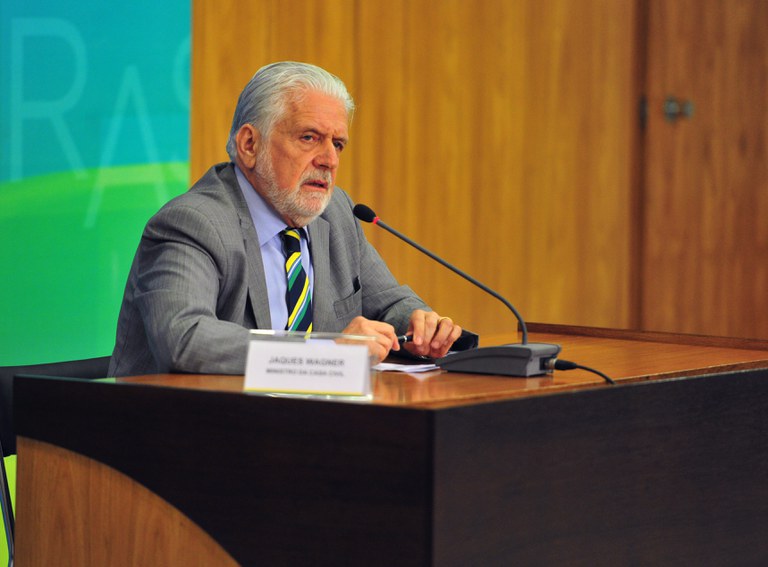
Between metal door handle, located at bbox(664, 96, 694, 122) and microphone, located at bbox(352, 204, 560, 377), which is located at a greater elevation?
metal door handle, located at bbox(664, 96, 694, 122)

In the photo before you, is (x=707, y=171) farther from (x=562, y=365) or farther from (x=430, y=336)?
(x=562, y=365)

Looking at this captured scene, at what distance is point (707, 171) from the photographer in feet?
19.8

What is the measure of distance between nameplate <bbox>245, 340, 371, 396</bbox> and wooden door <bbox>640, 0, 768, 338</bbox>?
4.53m

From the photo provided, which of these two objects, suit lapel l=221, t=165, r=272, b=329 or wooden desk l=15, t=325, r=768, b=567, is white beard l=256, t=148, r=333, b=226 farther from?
wooden desk l=15, t=325, r=768, b=567

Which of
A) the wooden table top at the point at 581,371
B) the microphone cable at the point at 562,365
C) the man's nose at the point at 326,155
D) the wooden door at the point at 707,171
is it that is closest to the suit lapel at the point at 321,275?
the man's nose at the point at 326,155

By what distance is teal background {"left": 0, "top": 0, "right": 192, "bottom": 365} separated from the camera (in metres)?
3.16

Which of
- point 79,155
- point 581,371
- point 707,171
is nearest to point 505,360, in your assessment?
point 581,371

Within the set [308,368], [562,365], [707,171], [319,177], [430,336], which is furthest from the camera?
[707,171]

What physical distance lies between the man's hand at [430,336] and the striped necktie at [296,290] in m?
0.30

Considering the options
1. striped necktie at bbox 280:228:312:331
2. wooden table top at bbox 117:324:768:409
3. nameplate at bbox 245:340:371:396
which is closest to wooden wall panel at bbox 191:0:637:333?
striped necktie at bbox 280:228:312:331

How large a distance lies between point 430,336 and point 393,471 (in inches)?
29.7

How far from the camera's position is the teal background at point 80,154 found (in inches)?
124

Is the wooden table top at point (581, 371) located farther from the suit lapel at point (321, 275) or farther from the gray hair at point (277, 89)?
the gray hair at point (277, 89)

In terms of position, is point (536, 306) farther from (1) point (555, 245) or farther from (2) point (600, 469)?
(2) point (600, 469)
